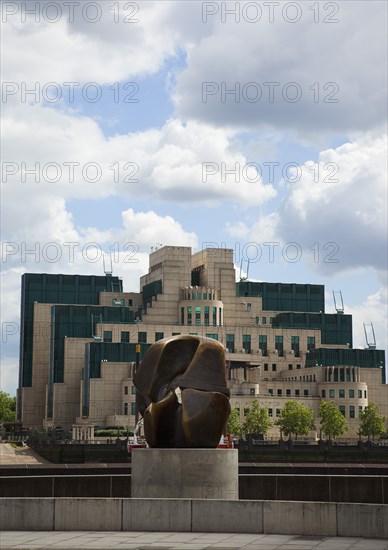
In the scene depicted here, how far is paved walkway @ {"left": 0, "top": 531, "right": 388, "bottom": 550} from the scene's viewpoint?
1039 inches

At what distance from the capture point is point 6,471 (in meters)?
44.2

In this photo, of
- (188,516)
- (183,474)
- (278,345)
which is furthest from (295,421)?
(188,516)

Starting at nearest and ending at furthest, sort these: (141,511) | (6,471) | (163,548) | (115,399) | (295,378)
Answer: (163,548)
(141,511)
(6,471)
(115,399)
(295,378)

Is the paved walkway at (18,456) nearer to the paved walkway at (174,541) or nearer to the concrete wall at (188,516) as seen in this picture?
the concrete wall at (188,516)

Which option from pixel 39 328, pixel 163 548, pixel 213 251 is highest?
pixel 213 251

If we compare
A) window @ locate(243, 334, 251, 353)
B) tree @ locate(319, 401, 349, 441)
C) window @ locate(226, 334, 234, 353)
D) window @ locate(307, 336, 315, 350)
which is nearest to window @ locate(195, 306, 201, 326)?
window @ locate(226, 334, 234, 353)

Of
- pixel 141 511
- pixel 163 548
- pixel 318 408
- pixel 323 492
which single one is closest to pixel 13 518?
pixel 141 511

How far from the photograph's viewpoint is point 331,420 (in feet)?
488

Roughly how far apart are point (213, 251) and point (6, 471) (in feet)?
479

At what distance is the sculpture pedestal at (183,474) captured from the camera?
34.1 meters

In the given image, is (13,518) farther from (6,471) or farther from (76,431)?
(76,431)

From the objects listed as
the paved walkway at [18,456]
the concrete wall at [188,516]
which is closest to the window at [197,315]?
the paved walkway at [18,456]

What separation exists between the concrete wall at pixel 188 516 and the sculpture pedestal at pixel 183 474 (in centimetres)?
369

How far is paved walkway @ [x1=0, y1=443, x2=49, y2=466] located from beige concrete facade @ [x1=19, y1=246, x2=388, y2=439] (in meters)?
26.7
